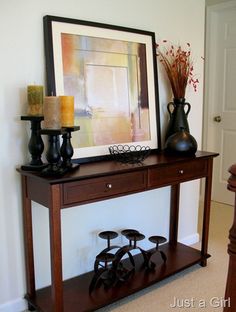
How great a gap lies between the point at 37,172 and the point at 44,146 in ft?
0.69

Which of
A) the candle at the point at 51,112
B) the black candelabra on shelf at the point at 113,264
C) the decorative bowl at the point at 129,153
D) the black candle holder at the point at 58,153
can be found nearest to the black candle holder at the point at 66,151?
the black candle holder at the point at 58,153

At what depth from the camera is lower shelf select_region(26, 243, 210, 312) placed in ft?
6.56

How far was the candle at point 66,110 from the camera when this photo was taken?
1842mm

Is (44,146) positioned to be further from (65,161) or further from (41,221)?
(41,221)

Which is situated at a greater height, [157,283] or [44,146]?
[44,146]

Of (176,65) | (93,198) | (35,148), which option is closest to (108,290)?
(93,198)

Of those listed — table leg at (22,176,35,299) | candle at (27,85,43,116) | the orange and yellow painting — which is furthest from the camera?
the orange and yellow painting

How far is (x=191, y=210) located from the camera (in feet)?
9.82

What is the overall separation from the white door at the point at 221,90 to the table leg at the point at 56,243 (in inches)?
106

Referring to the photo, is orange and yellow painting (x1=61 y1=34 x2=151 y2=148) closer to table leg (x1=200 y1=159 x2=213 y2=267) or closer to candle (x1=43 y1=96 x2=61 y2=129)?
candle (x1=43 y1=96 x2=61 y2=129)

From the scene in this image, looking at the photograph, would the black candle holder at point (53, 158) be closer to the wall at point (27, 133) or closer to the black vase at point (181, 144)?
the wall at point (27, 133)

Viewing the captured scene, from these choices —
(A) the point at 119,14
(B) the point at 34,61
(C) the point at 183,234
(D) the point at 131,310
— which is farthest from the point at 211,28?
(D) the point at 131,310

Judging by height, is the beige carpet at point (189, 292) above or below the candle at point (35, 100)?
below

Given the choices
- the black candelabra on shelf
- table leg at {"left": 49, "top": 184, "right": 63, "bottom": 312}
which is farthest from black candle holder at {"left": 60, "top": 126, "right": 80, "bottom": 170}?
the black candelabra on shelf
